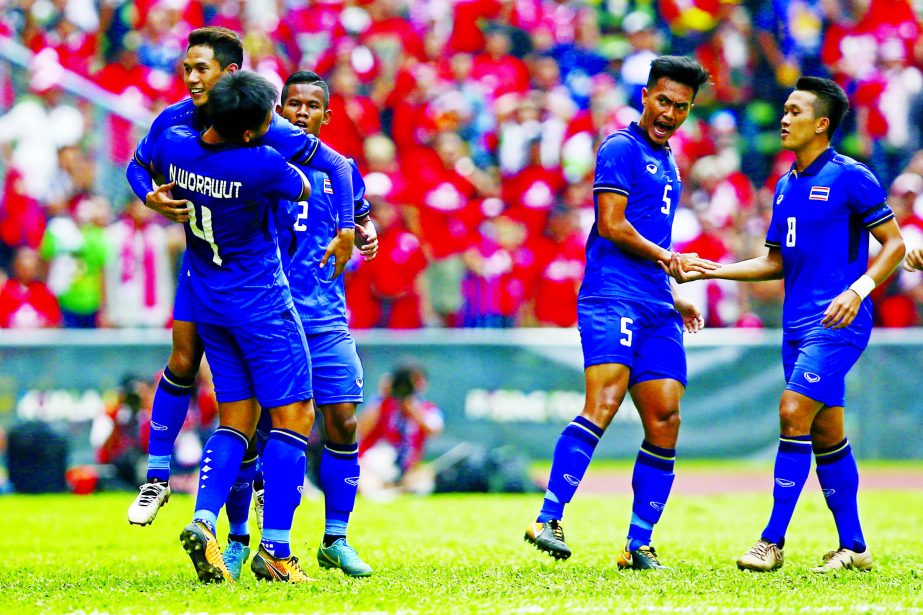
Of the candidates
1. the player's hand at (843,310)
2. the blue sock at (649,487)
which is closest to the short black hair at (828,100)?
the player's hand at (843,310)

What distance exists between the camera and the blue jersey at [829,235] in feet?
24.9

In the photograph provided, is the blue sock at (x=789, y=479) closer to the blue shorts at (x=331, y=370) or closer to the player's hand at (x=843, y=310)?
the player's hand at (x=843, y=310)

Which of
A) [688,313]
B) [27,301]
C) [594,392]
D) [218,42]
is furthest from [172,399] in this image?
[27,301]

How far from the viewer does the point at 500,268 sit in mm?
15570

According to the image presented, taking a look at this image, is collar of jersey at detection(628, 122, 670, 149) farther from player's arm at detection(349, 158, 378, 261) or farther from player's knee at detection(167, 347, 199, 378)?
player's knee at detection(167, 347, 199, 378)

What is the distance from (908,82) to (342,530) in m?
12.6

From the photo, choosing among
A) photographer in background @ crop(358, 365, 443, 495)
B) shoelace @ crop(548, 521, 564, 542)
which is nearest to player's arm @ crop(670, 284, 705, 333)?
shoelace @ crop(548, 521, 564, 542)

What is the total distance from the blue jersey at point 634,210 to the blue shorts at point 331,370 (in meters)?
1.38

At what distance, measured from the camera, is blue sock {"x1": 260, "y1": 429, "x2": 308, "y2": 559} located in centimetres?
686

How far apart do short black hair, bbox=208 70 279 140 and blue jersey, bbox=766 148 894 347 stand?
3.05 metres

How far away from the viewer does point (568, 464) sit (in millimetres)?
7504

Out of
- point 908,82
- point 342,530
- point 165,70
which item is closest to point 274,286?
point 342,530

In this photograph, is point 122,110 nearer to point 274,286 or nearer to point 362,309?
point 362,309

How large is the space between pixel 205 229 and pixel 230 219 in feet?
0.45
